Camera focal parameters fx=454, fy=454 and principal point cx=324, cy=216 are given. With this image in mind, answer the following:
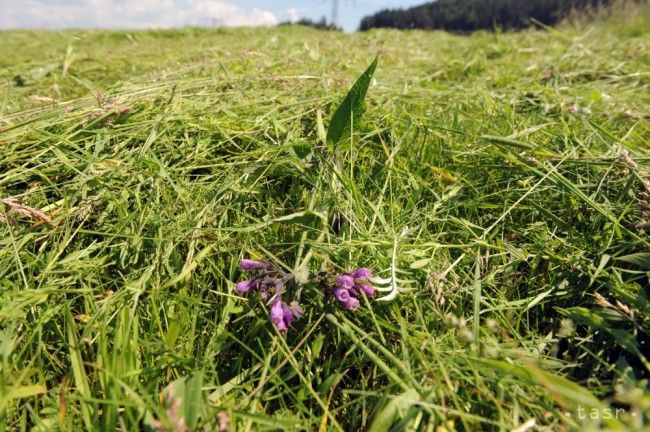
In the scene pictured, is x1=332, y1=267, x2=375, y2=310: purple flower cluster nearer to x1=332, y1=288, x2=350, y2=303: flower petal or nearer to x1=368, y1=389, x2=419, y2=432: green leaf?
x1=332, y1=288, x2=350, y2=303: flower petal

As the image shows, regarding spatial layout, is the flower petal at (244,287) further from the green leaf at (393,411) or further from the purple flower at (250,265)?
the green leaf at (393,411)

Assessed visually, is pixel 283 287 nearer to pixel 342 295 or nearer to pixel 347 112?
pixel 342 295

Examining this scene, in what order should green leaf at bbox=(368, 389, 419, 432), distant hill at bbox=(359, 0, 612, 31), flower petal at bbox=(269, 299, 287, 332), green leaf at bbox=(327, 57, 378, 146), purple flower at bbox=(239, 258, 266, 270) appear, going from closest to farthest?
green leaf at bbox=(368, 389, 419, 432) → flower petal at bbox=(269, 299, 287, 332) → purple flower at bbox=(239, 258, 266, 270) → green leaf at bbox=(327, 57, 378, 146) → distant hill at bbox=(359, 0, 612, 31)

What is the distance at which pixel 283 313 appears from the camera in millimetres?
1024

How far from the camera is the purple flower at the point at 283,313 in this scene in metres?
1.00

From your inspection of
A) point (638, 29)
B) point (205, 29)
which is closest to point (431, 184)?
point (638, 29)

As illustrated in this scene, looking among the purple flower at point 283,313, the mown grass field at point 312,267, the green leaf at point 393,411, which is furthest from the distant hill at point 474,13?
the green leaf at point 393,411

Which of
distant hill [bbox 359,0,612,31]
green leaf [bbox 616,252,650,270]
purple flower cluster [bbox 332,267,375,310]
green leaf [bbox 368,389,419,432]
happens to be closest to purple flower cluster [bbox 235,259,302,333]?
purple flower cluster [bbox 332,267,375,310]

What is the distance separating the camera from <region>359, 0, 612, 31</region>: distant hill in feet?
37.4

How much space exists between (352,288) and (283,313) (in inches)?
7.0

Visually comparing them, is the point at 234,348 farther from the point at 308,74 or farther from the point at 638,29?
the point at 638,29

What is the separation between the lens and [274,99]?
2.03m

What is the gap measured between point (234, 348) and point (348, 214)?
19.1 inches

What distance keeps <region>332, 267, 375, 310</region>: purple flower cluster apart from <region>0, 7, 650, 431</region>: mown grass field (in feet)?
0.14
